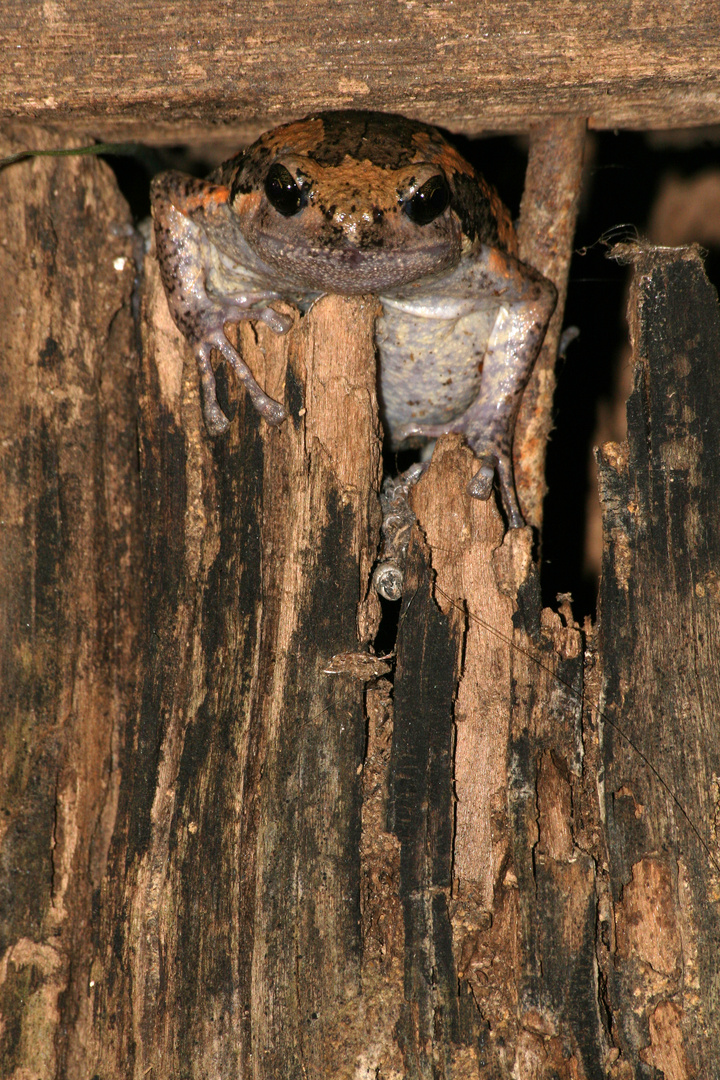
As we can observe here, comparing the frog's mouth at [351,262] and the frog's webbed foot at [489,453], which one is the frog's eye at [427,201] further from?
the frog's webbed foot at [489,453]

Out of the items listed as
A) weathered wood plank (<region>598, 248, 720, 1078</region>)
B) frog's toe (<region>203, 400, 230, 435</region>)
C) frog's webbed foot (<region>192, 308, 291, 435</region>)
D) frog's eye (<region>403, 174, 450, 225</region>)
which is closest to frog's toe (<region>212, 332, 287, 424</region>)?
frog's webbed foot (<region>192, 308, 291, 435</region>)

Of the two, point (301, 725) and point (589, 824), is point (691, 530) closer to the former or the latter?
point (589, 824)

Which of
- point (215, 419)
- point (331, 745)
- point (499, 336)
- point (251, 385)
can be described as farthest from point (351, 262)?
point (331, 745)

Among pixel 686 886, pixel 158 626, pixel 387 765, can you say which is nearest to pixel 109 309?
pixel 158 626

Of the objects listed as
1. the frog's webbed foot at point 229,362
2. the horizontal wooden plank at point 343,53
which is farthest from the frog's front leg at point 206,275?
the horizontal wooden plank at point 343,53

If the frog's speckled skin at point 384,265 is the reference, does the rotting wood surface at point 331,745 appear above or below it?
below

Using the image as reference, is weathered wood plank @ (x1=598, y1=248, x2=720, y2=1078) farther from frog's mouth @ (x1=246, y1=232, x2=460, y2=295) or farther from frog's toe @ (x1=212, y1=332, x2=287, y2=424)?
frog's toe @ (x1=212, y1=332, x2=287, y2=424)
